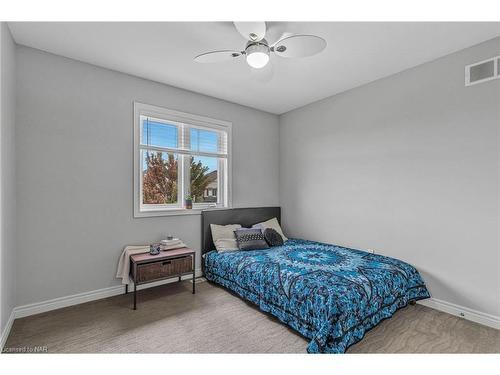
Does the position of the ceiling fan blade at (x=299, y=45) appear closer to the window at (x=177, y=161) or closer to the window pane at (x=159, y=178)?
the window at (x=177, y=161)

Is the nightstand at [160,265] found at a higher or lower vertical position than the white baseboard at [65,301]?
higher

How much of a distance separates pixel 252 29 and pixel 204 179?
7.47 feet

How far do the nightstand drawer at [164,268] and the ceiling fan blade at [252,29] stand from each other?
241 centimetres

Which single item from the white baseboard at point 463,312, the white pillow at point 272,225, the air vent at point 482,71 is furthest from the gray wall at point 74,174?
the air vent at point 482,71

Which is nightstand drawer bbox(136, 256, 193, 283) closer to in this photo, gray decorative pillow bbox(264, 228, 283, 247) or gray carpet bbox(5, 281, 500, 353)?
gray carpet bbox(5, 281, 500, 353)

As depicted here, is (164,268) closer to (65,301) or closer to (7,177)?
(65,301)

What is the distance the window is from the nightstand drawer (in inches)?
26.4

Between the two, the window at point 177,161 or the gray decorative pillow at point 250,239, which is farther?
the gray decorative pillow at point 250,239

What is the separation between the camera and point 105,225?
2.78 meters

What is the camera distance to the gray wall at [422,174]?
2.29 m

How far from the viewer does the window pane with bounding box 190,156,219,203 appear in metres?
3.58

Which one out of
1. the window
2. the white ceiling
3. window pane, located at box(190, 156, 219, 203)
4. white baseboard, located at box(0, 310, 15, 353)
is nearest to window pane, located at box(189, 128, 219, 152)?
the window

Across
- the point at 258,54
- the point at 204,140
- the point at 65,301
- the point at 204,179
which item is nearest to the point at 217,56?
the point at 258,54
